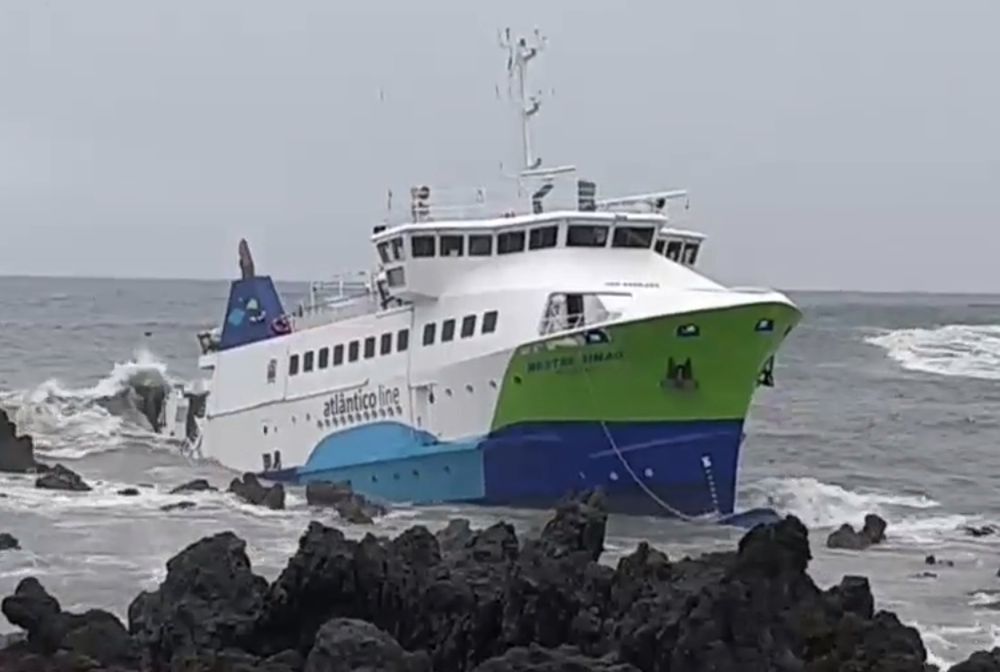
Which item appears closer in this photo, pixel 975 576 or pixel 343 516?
pixel 975 576

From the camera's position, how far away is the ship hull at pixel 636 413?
28328mm

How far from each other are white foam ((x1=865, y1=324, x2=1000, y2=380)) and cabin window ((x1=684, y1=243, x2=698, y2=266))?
43.1 meters

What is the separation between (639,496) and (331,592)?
14166 millimetres

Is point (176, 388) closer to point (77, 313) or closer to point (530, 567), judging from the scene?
point (530, 567)

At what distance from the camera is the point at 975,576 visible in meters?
24.3

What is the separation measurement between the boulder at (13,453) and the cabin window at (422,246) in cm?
986

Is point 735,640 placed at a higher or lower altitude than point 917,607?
higher

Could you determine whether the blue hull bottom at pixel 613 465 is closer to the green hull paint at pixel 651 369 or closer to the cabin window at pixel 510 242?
the green hull paint at pixel 651 369

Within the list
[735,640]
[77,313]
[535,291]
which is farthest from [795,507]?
[77,313]

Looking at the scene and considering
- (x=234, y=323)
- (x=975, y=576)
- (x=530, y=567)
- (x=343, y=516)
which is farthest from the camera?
(x=234, y=323)

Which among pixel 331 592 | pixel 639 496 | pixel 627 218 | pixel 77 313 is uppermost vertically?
pixel 627 218

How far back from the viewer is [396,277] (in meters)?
30.9

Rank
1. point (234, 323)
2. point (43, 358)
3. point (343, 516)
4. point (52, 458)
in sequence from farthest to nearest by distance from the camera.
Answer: point (43, 358) → point (52, 458) → point (234, 323) → point (343, 516)

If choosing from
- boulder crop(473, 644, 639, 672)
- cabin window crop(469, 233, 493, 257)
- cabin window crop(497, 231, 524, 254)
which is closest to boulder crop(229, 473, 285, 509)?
cabin window crop(469, 233, 493, 257)
